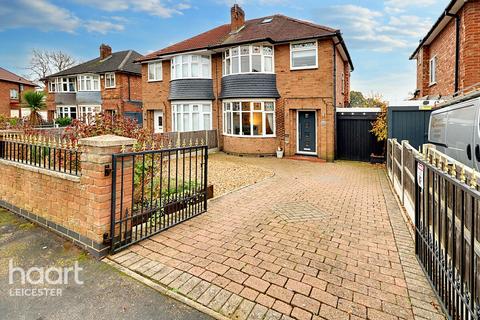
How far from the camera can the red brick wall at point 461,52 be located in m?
9.15

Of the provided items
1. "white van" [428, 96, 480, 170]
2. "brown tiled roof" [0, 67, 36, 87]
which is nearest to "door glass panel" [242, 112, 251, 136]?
"white van" [428, 96, 480, 170]

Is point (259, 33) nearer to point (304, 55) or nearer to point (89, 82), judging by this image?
point (304, 55)

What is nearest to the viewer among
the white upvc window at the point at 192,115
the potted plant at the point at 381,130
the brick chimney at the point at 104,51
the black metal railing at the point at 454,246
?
the black metal railing at the point at 454,246

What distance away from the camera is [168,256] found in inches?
141

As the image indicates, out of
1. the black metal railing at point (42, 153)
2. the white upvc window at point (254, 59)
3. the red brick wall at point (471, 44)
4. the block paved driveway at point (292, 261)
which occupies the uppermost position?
the white upvc window at point (254, 59)

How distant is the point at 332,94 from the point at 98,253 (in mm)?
12201

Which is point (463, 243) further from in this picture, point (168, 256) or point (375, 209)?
point (375, 209)

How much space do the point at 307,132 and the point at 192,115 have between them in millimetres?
6982

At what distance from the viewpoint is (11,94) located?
128 ft

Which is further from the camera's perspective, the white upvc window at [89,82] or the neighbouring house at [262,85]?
the white upvc window at [89,82]

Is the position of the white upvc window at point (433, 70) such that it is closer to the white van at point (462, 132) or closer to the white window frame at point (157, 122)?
the white van at point (462, 132)

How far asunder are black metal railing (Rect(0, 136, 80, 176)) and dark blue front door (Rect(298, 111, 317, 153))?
11269 millimetres

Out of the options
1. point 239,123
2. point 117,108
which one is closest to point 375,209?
point 239,123

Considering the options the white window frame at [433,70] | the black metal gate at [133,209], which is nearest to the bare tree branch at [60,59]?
the white window frame at [433,70]
